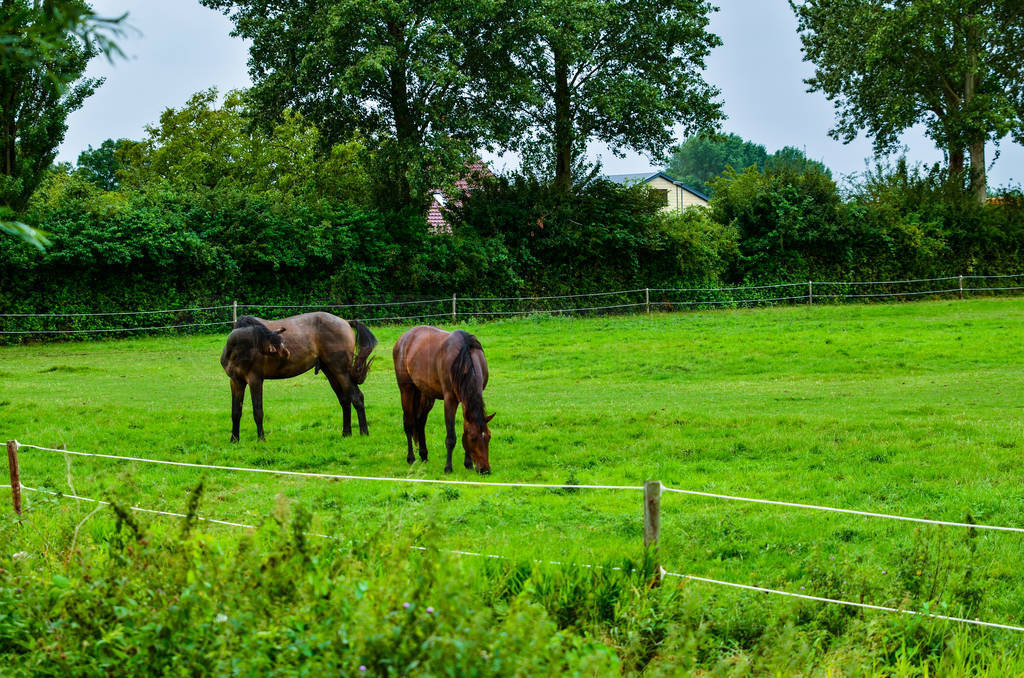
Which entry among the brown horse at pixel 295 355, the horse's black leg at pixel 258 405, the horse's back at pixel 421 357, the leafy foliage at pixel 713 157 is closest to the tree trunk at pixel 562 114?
the brown horse at pixel 295 355

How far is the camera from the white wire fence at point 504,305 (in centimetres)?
2652

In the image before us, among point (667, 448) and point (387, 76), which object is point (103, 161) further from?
point (667, 448)

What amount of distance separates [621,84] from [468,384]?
22.8m

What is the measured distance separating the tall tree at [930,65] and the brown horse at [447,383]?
28.1 m

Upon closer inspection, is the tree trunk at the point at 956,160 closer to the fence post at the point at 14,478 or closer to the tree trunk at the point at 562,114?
the tree trunk at the point at 562,114

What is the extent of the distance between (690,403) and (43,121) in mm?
22088

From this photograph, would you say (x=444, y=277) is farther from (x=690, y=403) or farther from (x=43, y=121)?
(x=690, y=403)

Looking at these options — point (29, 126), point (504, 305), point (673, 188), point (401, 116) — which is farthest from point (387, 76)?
point (673, 188)

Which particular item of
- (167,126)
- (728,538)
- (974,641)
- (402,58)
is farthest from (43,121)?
(974,641)

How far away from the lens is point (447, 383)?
424 inches

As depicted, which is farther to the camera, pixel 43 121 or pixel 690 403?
pixel 43 121

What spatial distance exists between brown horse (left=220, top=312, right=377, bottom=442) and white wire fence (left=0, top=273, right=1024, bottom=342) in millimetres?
14214

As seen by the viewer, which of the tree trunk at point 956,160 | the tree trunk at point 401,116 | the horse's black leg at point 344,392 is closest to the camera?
the horse's black leg at point 344,392

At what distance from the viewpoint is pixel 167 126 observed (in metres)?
46.8
